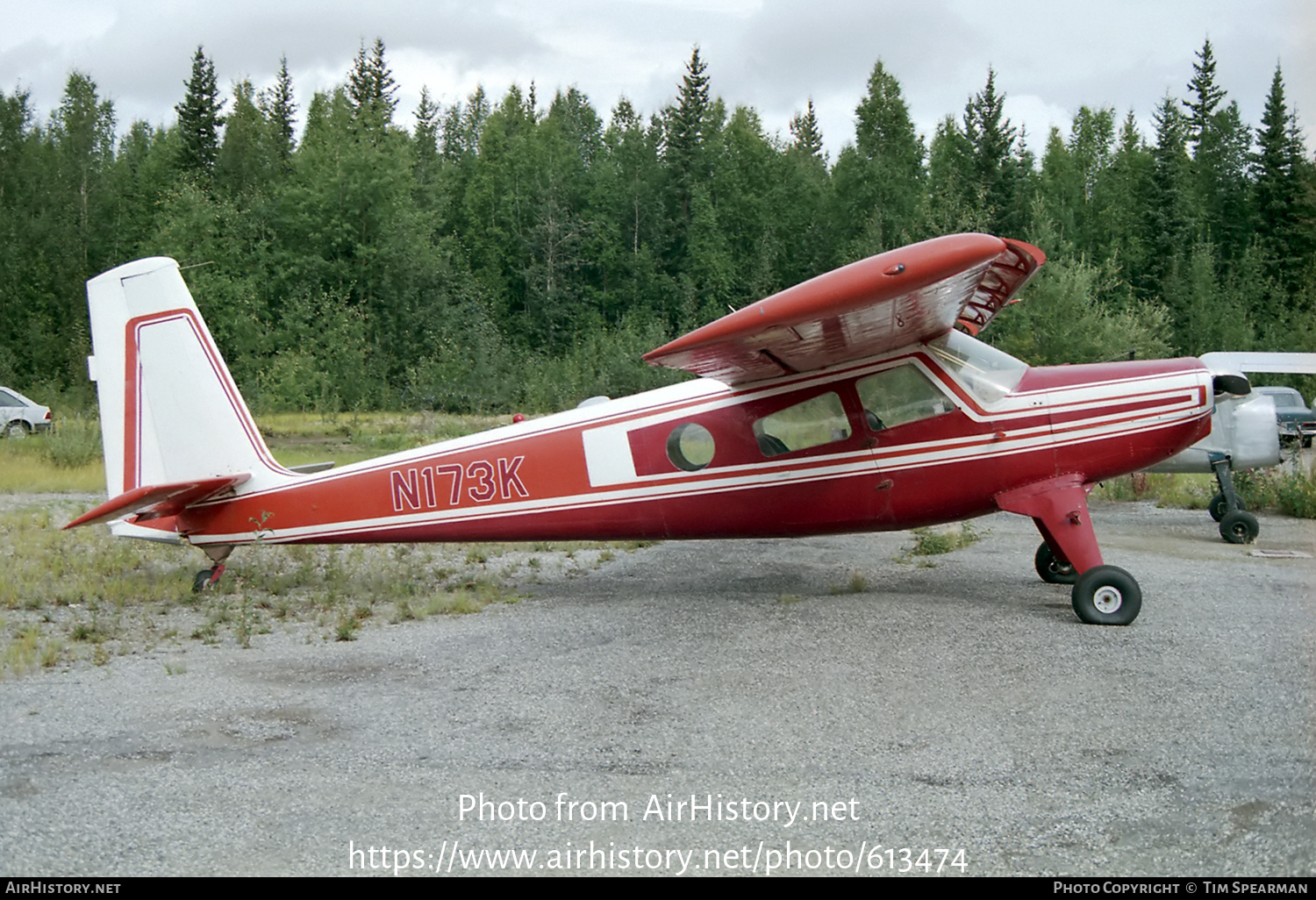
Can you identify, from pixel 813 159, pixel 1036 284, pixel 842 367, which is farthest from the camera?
pixel 813 159

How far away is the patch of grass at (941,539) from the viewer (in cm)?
1144

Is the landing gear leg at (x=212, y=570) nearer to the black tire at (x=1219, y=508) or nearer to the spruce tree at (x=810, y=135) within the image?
the black tire at (x=1219, y=508)

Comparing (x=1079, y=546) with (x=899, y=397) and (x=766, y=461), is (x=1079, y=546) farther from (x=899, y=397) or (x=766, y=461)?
(x=766, y=461)

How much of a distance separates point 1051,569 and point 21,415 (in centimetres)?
2815

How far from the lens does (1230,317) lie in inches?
1791

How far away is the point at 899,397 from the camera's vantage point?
8289 millimetres

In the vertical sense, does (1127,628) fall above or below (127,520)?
below

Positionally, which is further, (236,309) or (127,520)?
(236,309)

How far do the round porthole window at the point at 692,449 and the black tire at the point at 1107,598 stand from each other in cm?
313

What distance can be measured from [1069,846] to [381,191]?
48589 mm

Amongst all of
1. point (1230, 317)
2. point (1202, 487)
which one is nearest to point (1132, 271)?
point (1230, 317)

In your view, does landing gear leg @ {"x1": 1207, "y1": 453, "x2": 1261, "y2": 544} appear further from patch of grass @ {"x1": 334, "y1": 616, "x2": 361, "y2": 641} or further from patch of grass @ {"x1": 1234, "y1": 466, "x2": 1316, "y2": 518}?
patch of grass @ {"x1": 334, "y1": 616, "x2": 361, "y2": 641}

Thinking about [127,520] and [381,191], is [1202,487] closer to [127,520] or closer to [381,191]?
[127,520]

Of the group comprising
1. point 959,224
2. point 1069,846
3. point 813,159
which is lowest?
point 1069,846
